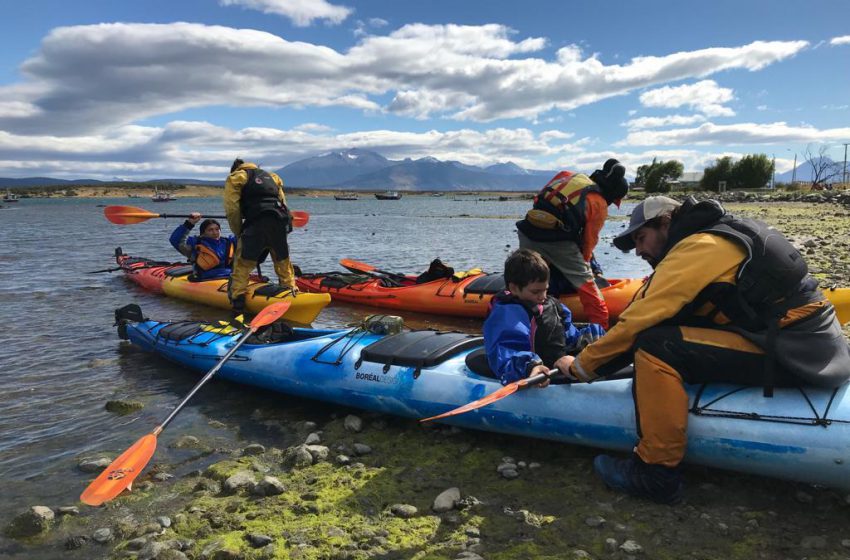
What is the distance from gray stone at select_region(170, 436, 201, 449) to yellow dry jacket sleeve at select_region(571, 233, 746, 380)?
3.80 meters

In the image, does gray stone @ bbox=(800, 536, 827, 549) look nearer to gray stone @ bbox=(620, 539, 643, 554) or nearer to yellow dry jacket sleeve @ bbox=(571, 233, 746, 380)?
gray stone @ bbox=(620, 539, 643, 554)

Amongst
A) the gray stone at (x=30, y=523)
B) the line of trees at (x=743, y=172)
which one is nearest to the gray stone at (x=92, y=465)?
the gray stone at (x=30, y=523)

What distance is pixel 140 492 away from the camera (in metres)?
4.27

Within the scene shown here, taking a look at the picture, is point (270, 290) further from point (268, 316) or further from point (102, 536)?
point (102, 536)

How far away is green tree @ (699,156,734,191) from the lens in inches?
2606

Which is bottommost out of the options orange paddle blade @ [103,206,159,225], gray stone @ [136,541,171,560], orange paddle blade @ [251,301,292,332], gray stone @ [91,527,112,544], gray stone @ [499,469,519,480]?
gray stone @ [91,527,112,544]

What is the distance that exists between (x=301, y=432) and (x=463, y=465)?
172 centimetres

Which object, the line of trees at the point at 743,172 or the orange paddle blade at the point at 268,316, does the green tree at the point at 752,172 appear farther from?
the orange paddle blade at the point at 268,316

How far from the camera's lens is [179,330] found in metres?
7.37

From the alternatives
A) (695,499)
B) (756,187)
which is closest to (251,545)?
(695,499)

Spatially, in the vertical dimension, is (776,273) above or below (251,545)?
above

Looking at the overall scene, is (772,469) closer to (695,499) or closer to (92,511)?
(695,499)

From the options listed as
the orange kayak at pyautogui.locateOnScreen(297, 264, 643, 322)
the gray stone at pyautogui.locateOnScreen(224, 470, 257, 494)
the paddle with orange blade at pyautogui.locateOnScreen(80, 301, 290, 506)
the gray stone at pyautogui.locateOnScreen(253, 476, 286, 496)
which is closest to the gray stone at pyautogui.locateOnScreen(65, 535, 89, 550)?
the paddle with orange blade at pyautogui.locateOnScreen(80, 301, 290, 506)

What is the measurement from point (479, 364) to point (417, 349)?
2.52ft
